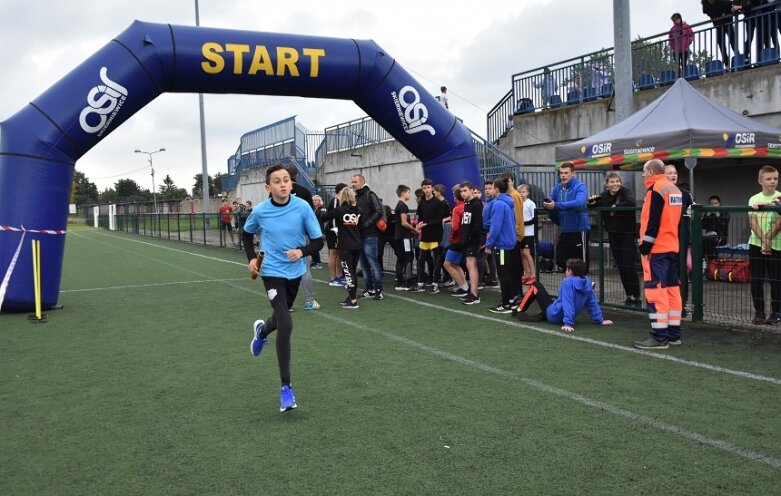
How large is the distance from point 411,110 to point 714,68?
718 cm

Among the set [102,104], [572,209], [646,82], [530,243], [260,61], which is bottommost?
[530,243]

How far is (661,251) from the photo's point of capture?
682 centimetres

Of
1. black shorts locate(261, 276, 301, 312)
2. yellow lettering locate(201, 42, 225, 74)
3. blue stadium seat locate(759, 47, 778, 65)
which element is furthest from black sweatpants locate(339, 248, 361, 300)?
blue stadium seat locate(759, 47, 778, 65)

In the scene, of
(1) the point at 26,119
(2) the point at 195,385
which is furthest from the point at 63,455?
(1) the point at 26,119

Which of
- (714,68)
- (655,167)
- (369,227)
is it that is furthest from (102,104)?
(714,68)

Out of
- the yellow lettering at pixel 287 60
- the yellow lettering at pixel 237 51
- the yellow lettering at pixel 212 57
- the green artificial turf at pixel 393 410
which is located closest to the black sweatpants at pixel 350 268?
the green artificial turf at pixel 393 410

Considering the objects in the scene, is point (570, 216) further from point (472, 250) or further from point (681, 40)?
point (681, 40)

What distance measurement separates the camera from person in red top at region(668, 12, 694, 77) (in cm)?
1505

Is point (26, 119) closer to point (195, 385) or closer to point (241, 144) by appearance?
point (195, 385)

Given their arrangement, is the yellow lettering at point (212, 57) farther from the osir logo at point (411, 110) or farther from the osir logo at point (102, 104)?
the osir logo at point (411, 110)

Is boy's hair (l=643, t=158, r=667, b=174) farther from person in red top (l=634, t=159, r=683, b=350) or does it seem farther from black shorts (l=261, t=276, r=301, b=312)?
black shorts (l=261, t=276, r=301, b=312)

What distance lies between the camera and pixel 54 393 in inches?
226

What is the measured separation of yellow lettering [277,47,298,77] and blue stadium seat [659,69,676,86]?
30.2 feet

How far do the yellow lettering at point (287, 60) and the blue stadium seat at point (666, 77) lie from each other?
Answer: 30.2 feet
